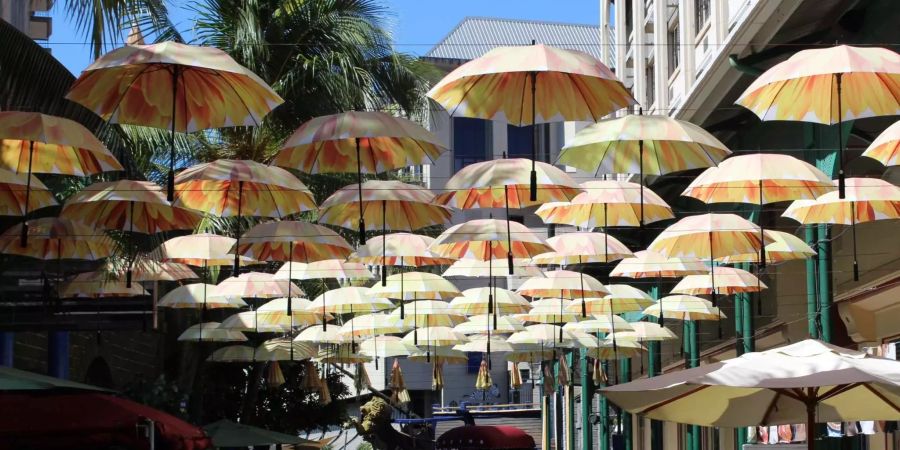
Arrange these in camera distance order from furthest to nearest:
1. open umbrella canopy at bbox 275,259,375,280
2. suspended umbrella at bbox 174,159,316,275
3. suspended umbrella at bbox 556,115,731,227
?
open umbrella canopy at bbox 275,259,375,280, suspended umbrella at bbox 174,159,316,275, suspended umbrella at bbox 556,115,731,227

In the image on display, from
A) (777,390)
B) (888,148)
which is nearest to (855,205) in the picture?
(888,148)

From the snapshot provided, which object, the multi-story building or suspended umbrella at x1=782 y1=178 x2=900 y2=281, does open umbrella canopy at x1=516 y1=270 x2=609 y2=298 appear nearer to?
suspended umbrella at x1=782 y1=178 x2=900 y2=281

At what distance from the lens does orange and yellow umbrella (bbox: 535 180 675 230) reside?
1656cm

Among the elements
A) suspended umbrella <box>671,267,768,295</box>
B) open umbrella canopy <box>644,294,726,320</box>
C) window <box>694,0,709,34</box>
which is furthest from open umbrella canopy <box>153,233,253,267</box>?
window <box>694,0,709,34</box>

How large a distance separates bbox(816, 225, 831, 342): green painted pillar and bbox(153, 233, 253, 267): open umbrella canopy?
8.43 metres

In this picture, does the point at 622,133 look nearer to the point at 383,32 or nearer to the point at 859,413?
the point at 859,413

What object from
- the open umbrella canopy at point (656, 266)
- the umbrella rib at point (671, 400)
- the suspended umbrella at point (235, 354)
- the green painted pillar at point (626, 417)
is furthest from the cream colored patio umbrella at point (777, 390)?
the green painted pillar at point (626, 417)

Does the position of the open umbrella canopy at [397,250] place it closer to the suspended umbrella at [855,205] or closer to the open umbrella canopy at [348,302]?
the open umbrella canopy at [348,302]

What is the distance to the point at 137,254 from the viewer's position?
19.3 m

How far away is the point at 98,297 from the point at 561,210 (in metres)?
6.44

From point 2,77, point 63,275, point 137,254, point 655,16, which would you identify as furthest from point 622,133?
point 655,16

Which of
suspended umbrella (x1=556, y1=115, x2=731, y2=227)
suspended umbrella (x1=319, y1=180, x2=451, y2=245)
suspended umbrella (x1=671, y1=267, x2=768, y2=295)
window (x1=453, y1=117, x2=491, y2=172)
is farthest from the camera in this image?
window (x1=453, y1=117, x2=491, y2=172)

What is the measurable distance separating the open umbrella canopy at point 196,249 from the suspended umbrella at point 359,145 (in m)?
4.01

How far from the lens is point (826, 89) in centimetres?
1279
